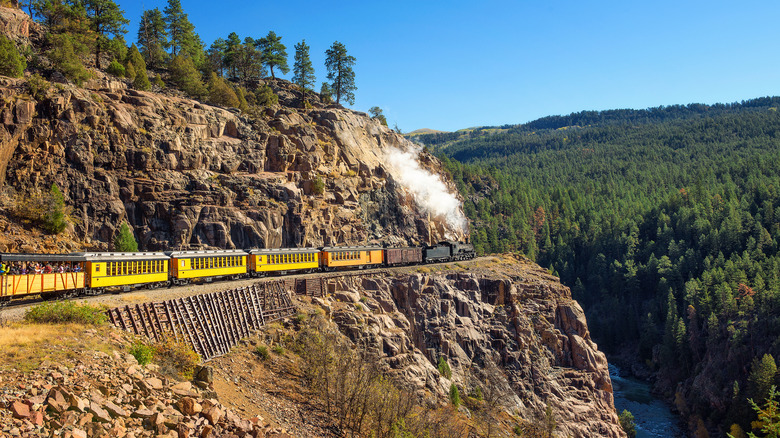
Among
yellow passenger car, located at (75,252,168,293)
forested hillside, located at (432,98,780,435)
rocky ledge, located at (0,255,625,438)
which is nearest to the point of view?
rocky ledge, located at (0,255,625,438)

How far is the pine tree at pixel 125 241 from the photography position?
1666 inches

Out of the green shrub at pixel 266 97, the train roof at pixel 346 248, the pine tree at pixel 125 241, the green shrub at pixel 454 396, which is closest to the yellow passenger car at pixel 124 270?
the pine tree at pixel 125 241

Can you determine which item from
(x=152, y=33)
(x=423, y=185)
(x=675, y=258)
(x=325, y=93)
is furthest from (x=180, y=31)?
(x=675, y=258)

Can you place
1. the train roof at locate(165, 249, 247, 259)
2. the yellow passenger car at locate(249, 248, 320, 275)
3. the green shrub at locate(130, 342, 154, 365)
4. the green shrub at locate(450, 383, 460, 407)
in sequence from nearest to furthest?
the green shrub at locate(130, 342, 154, 365) < the train roof at locate(165, 249, 247, 259) < the green shrub at locate(450, 383, 460, 407) < the yellow passenger car at locate(249, 248, 320, 275)

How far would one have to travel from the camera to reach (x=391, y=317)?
140 ft

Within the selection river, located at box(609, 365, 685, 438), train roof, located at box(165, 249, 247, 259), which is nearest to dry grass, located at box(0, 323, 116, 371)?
train roof, located at box(165, 249, 247, 259)

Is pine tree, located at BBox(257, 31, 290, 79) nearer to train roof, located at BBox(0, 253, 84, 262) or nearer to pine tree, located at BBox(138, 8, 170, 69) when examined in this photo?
pine tree, located at BBox(138, 8, 170, 69)

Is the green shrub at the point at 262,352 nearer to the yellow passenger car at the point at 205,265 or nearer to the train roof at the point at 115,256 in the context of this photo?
the yellow passenger car at the point at 205,265

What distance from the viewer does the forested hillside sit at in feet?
225

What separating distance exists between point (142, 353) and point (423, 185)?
55.9m

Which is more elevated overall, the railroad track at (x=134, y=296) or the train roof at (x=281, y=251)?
the train roof at (x=281, y=251)

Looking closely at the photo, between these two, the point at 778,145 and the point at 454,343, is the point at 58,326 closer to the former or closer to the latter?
the point at 454,343

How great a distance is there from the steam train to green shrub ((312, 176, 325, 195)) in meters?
11.7

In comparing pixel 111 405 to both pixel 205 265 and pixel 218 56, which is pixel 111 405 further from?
pixel 218 56
